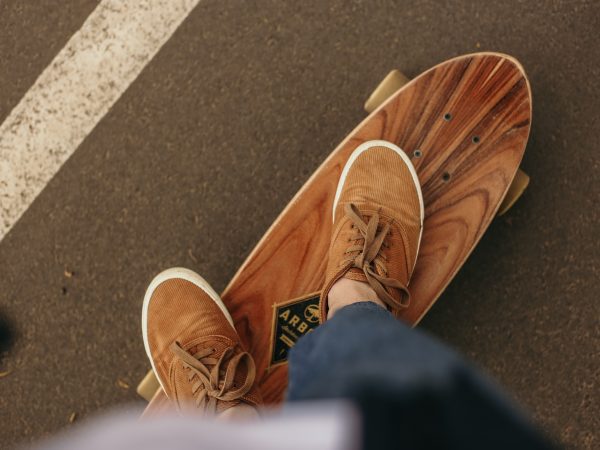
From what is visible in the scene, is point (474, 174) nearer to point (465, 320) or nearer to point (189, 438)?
point (465, 320)

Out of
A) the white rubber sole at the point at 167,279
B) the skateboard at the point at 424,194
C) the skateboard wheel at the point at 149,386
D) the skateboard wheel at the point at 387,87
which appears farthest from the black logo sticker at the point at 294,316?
the skateboard wheel at the point at 387,87

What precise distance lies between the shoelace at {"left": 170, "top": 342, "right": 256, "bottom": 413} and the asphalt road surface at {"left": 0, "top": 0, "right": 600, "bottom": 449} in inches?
7.4

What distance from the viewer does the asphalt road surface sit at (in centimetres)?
119

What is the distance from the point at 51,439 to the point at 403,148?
1.08m

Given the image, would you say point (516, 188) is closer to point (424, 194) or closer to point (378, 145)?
point (424, 194)

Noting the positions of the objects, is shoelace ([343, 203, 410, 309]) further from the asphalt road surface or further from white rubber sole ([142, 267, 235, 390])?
white rubber sole ([142, 267, 235, 390])

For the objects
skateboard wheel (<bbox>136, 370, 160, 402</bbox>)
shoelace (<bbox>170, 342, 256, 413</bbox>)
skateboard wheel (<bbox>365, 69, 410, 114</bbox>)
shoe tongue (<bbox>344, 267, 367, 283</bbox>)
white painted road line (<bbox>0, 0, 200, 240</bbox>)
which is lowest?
skateboard wheel (<bbox>136, 370, 160, 402</bbox>)

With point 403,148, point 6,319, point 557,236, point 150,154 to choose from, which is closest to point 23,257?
point 6,319

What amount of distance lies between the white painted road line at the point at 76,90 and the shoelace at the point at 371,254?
641 mm

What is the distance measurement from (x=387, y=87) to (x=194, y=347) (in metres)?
0.73

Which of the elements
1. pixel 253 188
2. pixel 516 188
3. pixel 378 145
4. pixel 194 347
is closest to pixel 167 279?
pixel 194 347

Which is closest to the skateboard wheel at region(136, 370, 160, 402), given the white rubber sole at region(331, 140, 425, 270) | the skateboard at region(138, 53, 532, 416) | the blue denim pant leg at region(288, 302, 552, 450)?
the skateboard at region(138, 53, 532, 416)

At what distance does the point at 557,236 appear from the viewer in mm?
1189

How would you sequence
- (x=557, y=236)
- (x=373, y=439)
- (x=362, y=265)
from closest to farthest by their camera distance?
(x=373, y=439), (x=362, y=265), (x=557, y=236)
